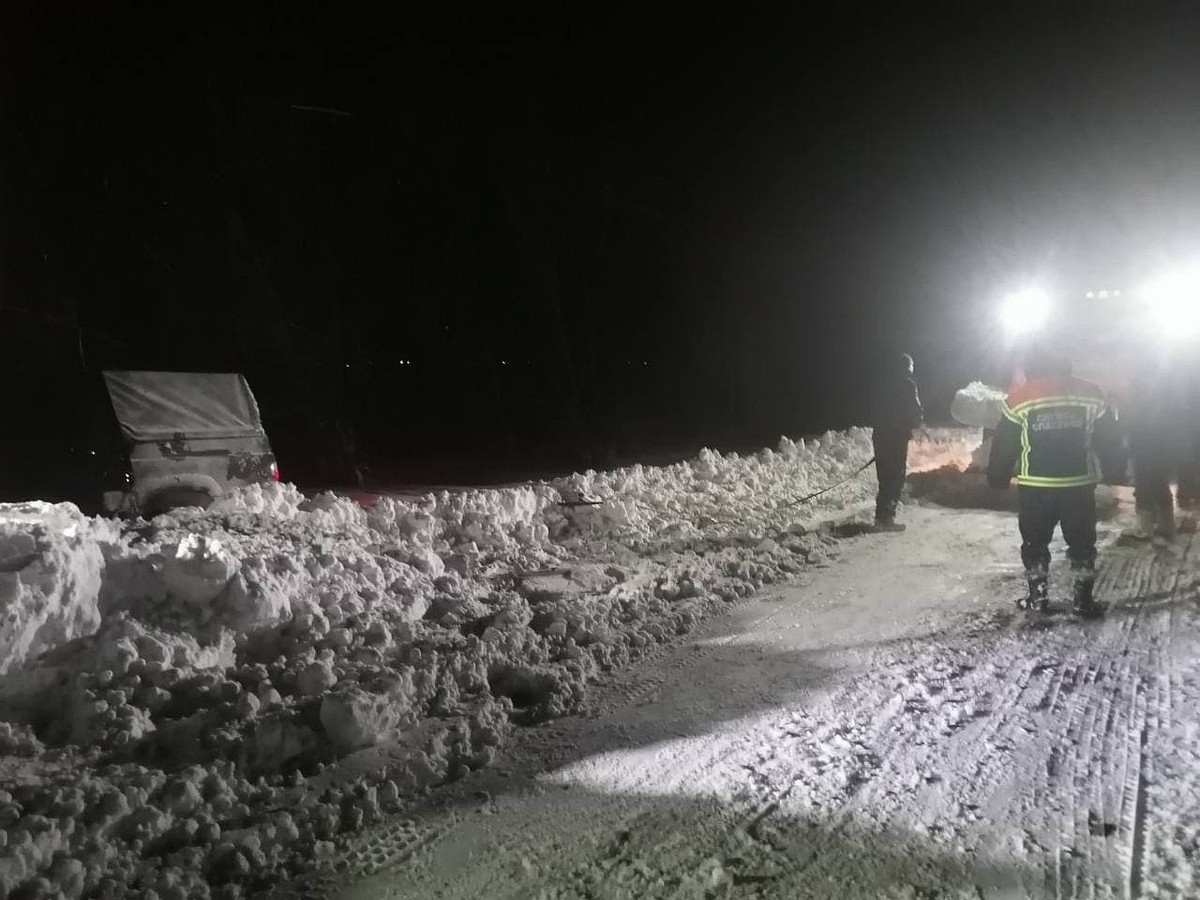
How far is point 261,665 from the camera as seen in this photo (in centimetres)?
457

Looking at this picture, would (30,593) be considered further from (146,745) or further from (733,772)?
(733,772)

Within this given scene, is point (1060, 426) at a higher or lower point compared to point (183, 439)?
lower

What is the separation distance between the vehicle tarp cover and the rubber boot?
746 cm

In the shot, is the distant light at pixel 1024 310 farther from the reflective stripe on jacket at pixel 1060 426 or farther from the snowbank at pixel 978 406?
the reflective stripe on jacket at pixel 1060 426

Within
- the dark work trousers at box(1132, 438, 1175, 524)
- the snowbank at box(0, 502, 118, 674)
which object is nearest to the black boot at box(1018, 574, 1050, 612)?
the dark work trousers at box(1132, 438, 1175, 524)

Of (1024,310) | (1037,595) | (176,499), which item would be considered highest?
(1024,310)

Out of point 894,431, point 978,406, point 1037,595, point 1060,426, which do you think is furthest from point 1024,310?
point 1037,595

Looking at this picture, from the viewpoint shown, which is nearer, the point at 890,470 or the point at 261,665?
the point at 261,665

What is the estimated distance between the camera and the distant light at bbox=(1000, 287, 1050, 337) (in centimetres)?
1424

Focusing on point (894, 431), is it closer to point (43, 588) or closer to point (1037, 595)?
point (1037, 595)

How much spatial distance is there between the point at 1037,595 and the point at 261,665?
5.22m

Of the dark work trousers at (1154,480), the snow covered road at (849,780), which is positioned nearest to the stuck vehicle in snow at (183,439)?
the snow covered road at (849,780)

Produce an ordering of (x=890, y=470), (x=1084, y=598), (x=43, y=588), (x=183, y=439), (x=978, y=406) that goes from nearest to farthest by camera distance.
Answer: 1. (x=43, y=588)
2. (x=1084, y=598)
3. (x=183, y=439)
4. (x=890, y=470)
5. (x=978, y=406)

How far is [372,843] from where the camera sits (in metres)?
3.20
